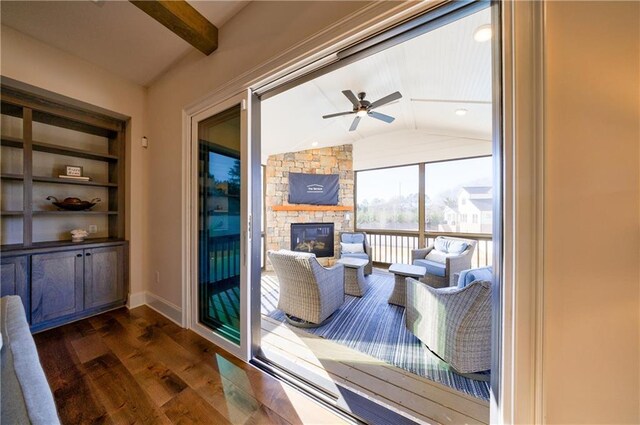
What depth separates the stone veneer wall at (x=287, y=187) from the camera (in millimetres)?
4965

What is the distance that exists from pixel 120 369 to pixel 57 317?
1.28 m

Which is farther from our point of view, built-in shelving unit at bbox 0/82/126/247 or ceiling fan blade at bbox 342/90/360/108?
ceiling fan blade at bbox 342/90/360/108

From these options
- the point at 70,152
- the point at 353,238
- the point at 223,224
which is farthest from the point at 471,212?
the point at 70,152

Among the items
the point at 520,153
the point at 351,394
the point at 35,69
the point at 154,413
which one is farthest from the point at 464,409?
the point at 35,69

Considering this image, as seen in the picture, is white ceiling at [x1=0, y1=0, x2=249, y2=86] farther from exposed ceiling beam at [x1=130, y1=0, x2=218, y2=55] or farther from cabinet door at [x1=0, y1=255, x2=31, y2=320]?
cabinet door at [x1=0, y1=255, x2=31, y2=320]

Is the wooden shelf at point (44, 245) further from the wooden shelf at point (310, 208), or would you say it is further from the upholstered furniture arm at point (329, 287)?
the wooden shelf at point (310, 208)

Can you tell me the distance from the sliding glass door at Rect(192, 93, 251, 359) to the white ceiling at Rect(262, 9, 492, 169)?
1.14 metres

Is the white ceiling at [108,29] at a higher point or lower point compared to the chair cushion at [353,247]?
higher

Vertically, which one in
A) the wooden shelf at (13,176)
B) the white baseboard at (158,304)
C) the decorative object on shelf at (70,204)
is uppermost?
the wooden shelf at (13,176)

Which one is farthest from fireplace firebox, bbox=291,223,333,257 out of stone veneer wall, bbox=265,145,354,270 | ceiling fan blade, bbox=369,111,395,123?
ceiling fan blade, bbox=369,111,395,123

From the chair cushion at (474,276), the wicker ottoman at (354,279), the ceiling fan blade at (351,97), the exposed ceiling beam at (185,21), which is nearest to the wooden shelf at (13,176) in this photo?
the exposed ceiling beam at (185,21)

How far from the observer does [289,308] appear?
2.52 m

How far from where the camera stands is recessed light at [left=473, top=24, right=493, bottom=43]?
175 centimetres

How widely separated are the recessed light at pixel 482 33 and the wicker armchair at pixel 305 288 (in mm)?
2377
